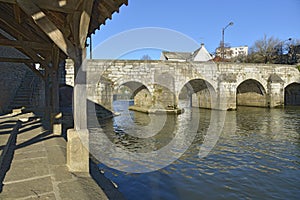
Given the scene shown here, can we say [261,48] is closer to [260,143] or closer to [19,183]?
[260,143]

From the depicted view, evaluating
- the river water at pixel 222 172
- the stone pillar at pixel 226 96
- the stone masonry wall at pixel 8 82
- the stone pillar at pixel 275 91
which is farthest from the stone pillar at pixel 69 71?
the stone pillar at pixel 275 91

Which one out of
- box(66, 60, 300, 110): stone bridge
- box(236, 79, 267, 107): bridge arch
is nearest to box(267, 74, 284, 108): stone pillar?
box(66, 60, 300, 110): stone bridge

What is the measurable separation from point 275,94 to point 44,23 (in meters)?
18.4

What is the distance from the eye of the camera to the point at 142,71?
14031 millimetres

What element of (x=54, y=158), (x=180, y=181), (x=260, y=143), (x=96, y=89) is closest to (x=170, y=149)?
(x=180, y=181)

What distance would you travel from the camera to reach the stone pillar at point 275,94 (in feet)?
55.9

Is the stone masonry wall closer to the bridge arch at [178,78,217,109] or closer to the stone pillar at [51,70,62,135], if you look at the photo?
the stone pillar at [51,70,62,135]

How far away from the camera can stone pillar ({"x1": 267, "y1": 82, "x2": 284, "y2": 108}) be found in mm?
17031

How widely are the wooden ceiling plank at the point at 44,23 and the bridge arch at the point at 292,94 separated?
2116cm

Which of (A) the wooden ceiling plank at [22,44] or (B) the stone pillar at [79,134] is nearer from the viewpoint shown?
(B) the stone pillar at [79,134]

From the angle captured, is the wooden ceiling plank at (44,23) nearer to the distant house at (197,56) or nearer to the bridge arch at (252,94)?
the bridge arch at (252,94)

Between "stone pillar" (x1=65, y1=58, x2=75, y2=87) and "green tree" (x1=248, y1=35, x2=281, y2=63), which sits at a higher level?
"green tree" (x1=248, y1=35, x2=281, y2=63)

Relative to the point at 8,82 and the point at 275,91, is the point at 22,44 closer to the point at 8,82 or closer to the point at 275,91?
the point at 8,82

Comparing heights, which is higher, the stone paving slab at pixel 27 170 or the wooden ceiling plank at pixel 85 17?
the wooden ceiling plank at pixel 85 17
